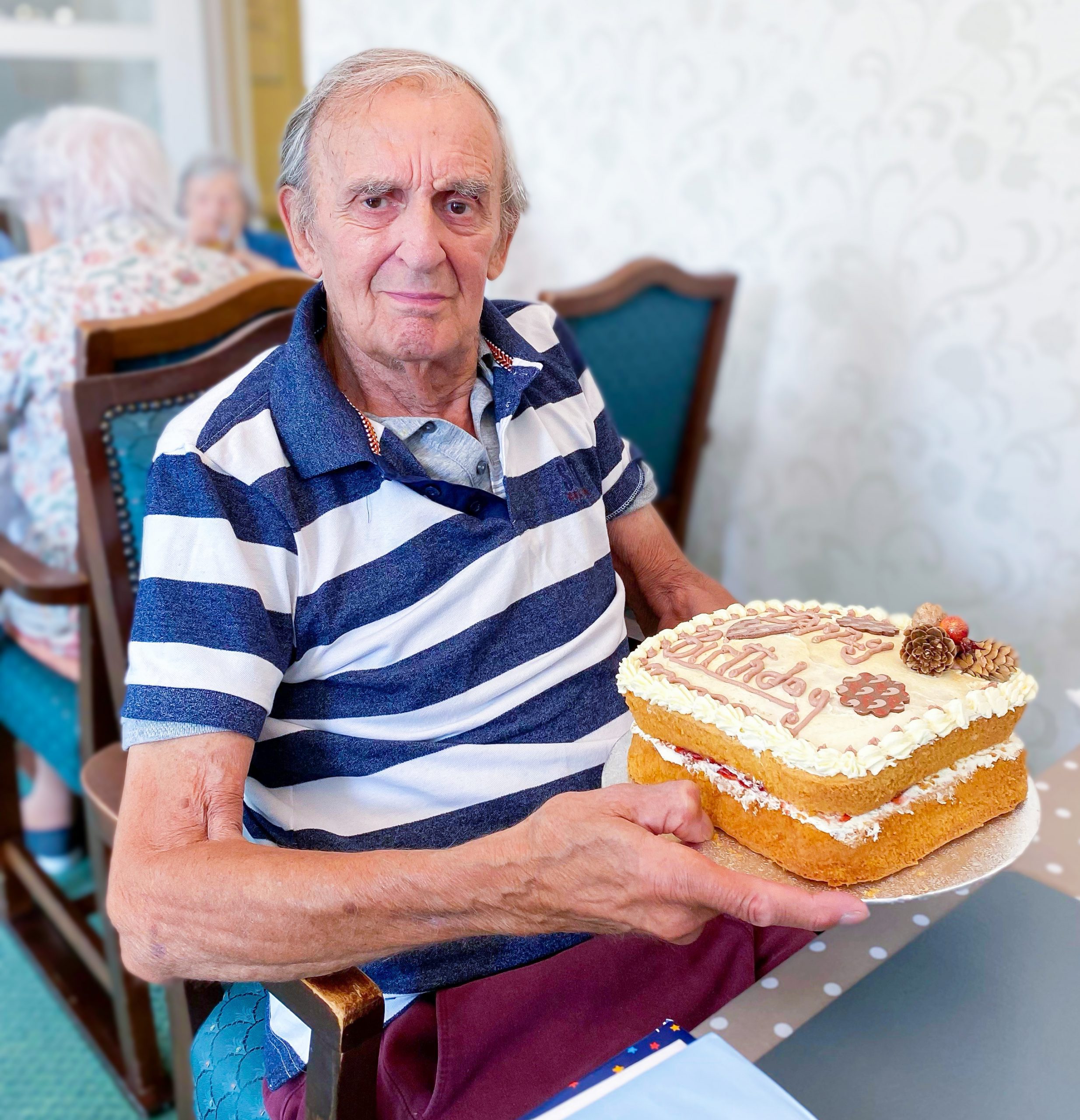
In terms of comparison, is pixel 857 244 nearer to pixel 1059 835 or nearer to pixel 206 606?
pixel 1059 835

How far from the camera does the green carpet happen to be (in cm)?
159

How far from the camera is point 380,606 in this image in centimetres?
97

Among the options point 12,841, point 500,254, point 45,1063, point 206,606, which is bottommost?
point 45,1063

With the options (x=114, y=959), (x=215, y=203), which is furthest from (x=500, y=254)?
(x=215, y=203)

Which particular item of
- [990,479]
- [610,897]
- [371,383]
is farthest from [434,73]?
[990,479]

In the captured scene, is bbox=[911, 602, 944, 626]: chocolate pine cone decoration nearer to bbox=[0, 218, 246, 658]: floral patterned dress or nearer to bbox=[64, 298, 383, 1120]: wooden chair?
bbox=[64, 298, 383, 1120]: wooden chair

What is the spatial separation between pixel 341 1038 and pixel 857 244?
178cm

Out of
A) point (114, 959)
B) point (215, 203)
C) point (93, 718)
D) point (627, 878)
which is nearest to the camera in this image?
point (627, 878)

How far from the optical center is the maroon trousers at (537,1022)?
33.9 inches

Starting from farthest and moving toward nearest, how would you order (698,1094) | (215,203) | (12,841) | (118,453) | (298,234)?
1. (215,203)
2. (12,841)
3. (118,453)
4. (298,234)
5. (698,1094)

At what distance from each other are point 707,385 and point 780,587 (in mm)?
509

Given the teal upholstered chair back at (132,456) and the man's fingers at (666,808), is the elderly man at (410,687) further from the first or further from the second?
the teal upholstered chair back at (132,456)

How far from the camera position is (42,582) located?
138 cm

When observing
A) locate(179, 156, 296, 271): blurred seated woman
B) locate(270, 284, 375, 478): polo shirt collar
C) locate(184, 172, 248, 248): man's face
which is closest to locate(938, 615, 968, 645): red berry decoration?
locate(270, 284, 375, 478): polo shirt collar
